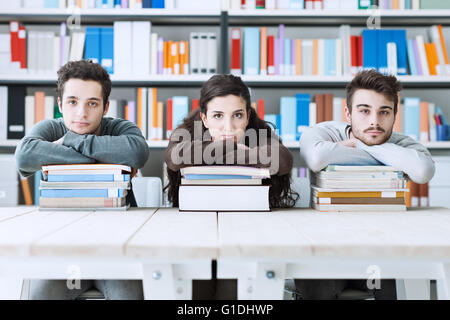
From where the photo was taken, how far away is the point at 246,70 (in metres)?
2.52

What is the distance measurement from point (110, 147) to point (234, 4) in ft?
5.32

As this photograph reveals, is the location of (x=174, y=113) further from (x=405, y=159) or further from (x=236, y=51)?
(x=405, y=159)

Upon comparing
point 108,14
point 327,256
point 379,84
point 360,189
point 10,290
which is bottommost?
Answer: point 10,290

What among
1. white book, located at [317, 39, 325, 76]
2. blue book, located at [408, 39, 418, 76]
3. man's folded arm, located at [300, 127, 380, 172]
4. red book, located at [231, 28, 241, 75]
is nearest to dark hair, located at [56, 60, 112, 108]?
man's folded arm, located at [300, 127, 380, 172]

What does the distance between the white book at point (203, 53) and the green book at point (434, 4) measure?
136 cm

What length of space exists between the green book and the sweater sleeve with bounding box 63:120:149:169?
2144mm

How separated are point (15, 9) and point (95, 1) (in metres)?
0.49

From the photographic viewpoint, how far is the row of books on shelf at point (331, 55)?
2.52 metres

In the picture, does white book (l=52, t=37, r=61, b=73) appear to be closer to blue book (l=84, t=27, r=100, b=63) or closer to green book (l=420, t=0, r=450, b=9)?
blue book (l=84, t=27, r=100, b=63)

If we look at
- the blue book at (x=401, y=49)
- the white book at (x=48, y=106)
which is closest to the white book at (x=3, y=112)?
the white book at (x=48, y=106)

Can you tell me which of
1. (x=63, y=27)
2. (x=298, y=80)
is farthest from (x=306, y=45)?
(x=63, y=27)

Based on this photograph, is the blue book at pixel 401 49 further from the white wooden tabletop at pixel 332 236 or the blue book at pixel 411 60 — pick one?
the white wooden tabletop at pixel 332 236

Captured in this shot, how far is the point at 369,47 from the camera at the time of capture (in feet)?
8.30

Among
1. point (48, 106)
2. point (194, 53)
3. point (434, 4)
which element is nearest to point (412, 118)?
point (434, 4)
